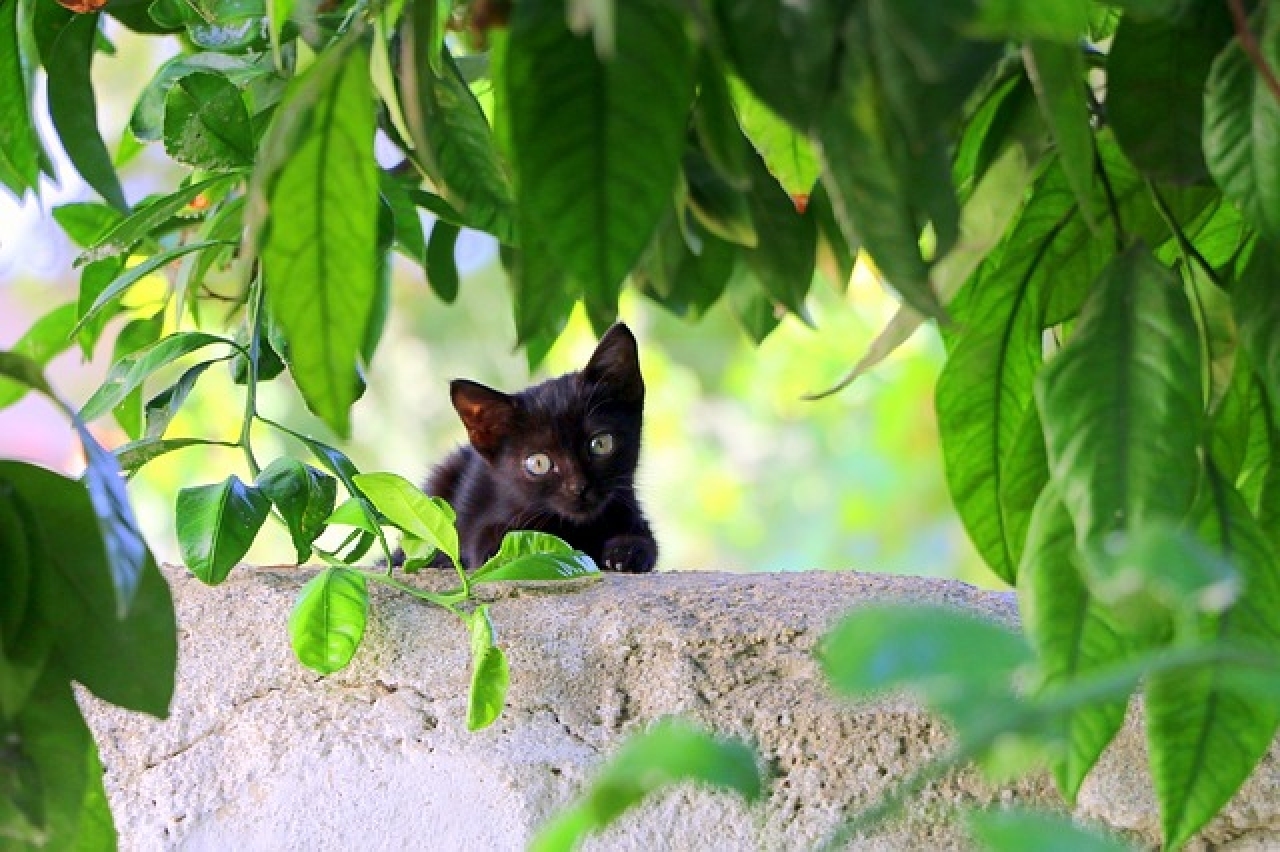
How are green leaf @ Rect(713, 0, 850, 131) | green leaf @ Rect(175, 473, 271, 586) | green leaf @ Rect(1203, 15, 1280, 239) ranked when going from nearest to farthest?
green leaf @ Rect(713, 0, 850, 131), green leaf @ Rect(1203, 15, 1280, 239), green leaf @ Rect(175, 473, 271, 586)

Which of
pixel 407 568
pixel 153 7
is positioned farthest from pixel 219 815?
pixel 153 7

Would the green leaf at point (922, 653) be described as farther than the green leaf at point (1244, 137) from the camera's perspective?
No

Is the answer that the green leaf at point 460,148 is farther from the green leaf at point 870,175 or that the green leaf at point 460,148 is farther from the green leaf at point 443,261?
the green leaf at point 443,261

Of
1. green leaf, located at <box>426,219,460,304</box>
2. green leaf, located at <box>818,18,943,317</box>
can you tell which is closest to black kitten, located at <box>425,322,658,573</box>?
green leaf, located at <box>426,219,460,304</box>

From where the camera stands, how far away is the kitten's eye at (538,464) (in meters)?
2.68

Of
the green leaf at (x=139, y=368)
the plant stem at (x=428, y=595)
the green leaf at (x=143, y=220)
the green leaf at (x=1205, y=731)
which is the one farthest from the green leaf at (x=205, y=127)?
the green leaf at (x=1205, y=731)

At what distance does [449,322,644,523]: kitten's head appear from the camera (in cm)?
267

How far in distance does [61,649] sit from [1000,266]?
527mm

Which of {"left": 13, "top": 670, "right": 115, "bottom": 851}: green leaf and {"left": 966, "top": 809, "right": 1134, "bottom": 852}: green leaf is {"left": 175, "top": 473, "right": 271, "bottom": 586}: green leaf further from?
{"left": 966, "top": 809, "right": 1134, "bottom": 852}: green leaf

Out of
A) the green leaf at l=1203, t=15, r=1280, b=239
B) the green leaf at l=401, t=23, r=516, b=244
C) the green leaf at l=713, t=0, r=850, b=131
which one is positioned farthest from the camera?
the green leaf at l=401, t=23, r=516, b=244

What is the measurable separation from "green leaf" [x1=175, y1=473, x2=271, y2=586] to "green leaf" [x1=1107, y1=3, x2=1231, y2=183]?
0.77 meters

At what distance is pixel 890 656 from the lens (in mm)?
389

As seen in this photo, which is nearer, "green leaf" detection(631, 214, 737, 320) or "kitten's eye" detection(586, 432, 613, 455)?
"green leaf" detection(631, 214, 737, 320)

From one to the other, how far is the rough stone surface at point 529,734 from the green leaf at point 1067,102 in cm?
61
